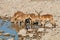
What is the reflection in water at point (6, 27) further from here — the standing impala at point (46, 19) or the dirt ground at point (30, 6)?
the standing impala at point (46, 19)

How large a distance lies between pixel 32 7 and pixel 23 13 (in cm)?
17

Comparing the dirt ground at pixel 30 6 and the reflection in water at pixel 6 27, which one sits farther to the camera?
the dirt ground at pixel 30 6

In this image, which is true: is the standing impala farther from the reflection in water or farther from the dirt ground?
the reflection in water

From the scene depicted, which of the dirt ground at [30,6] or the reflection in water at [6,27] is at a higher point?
the dirt ground at [30,6]

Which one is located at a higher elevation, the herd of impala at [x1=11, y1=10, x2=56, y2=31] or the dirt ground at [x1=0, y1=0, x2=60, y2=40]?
the dirt ground at [x1=0, y1=0, x2=60, y2=40]

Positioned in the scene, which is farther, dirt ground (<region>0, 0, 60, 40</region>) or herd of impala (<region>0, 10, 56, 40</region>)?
dirt ground (<region>0, 0, 60, 40</region>)

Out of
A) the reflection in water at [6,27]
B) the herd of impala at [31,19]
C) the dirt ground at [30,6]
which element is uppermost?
the dirt ground at [30,6]

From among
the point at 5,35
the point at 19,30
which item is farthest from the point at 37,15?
the point at 5,35

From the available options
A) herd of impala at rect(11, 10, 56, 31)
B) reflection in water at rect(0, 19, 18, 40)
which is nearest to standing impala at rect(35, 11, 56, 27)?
herd of impala at rect(11, 10, 56, 31)

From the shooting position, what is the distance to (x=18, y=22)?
6.10 feet

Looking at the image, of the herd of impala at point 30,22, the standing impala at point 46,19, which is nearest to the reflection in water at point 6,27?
the herd of impala at point 30,22

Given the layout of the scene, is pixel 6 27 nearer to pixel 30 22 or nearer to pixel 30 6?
pixel 30 22

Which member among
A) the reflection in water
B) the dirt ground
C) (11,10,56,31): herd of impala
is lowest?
the reflection in water

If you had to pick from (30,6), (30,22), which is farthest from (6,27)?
(30,6)
